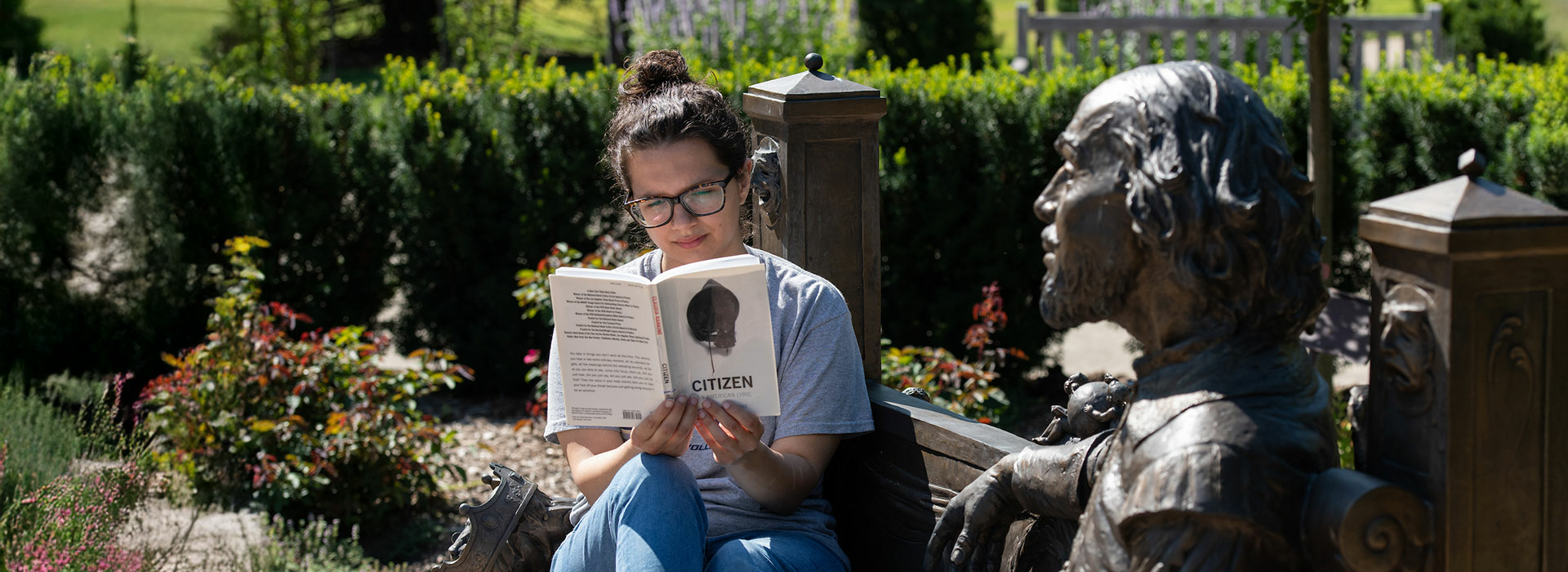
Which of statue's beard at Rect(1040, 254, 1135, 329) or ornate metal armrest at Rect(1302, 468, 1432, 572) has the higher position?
statue's beard at Rect(1040, 254, 1135, 329)

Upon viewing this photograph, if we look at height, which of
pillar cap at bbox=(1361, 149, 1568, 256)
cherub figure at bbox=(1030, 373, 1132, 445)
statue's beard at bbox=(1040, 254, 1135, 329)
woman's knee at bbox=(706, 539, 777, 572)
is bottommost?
woman's knee at bbox=(706, 539, 777, 572)

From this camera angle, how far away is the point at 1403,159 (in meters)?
5.84

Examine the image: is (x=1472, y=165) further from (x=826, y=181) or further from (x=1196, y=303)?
(x=826, y=181)

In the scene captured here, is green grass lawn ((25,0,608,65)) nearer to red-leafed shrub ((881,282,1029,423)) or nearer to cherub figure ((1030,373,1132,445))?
red-leafed shrub ((881,282,1029,423))

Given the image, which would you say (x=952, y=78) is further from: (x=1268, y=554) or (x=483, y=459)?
(x=1268, y=554)

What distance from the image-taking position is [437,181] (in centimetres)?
589

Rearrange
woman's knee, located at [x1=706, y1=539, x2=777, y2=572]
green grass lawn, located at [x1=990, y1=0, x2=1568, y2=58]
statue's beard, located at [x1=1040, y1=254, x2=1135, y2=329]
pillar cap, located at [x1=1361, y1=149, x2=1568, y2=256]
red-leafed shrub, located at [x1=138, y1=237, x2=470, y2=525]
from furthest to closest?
1. green grass lawn, located at [x1=990, y1=0, x2=1568, y2=58]
2. red-leafed shrub, located at [x1=138, y1=237, x2=470, y2=525]
3. woman's knee, located at [x1=706, y1=539, x2=777, y2=572]
4. statue's beard, located at [x1=1040, y1=254, x2=1135, y2=329]
5. pillar cap, located at [x1=1361, y1=149, x2=1568, y2=256]

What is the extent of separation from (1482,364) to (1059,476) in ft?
1.83

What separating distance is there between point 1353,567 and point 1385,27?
26.1 ft

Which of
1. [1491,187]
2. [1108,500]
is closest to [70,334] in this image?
[1108,500]

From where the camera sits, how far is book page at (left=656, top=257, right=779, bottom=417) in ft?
6.59

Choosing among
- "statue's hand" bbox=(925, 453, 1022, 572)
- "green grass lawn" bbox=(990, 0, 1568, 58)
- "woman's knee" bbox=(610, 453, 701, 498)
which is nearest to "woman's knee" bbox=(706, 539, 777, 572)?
"woman's knee" bbox=(610, 453, 701, 498)

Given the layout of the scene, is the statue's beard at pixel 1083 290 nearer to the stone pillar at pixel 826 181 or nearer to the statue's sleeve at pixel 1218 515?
the statue's sleeve at pixel 1218 515

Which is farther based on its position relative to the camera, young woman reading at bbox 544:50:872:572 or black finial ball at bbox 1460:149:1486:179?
young woman reading at bbox 544:50:872:572
